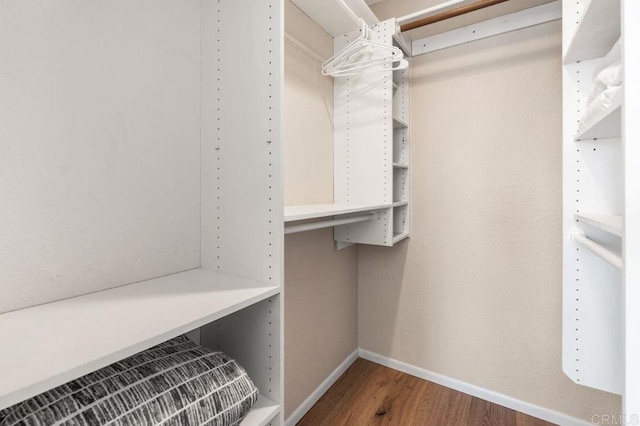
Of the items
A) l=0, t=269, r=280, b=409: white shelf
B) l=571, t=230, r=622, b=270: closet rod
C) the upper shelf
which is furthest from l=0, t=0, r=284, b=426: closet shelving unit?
l=571, t=230, r=622, b=270: closet rod

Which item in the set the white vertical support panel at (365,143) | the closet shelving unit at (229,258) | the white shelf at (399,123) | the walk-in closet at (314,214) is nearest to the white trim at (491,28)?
the walk-in closet at (314,214)

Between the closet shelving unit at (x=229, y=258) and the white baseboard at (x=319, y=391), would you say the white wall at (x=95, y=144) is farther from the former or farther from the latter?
the white baseboard at (x=319, y=391)

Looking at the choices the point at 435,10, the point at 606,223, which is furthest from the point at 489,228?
the point at 435,10

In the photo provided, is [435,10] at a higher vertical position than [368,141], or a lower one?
higher

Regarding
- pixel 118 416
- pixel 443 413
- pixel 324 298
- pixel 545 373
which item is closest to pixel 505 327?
pixel 545 373

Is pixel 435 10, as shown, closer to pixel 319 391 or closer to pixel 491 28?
pixel 491 28

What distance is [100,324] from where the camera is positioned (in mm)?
637

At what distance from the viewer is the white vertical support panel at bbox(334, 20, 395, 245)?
1.71 metres

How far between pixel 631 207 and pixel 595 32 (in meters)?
0.77

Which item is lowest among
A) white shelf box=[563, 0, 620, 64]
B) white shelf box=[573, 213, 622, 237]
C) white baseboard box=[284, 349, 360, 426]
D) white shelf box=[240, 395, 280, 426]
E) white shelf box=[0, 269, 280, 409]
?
white baseboard box=[284, 349, 360, 426]

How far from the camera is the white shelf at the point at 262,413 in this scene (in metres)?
0.81

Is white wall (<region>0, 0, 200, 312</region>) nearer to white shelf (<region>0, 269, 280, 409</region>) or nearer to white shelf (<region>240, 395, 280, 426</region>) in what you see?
white shelf (<region>0, 269, 280, 409</region>)

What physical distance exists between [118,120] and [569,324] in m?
1.72

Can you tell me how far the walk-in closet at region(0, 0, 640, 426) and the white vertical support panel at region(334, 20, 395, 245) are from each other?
14 mm
